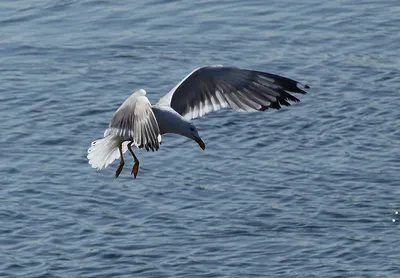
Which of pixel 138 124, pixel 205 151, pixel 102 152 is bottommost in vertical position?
pixel 205 151

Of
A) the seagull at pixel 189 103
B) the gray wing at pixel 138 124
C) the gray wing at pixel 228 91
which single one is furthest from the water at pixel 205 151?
the gray wing at pixel 138 124

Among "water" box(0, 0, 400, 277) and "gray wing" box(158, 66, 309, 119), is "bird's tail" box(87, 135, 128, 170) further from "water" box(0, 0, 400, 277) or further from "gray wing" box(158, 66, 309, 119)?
"water" box(0, 0, 400, 277)

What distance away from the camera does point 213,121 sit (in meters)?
17.0

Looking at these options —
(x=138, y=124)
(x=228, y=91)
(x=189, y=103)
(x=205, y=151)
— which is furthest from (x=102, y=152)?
(x=205, y=151)

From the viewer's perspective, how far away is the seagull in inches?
431

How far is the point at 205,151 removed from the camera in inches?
628

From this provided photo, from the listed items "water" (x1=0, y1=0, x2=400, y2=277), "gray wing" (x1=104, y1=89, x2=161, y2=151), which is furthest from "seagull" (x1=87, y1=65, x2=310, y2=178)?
"water" (x1=0, y1=0, x2=400, y2=277)

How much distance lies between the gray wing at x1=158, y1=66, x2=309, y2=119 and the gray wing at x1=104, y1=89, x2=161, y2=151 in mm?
729

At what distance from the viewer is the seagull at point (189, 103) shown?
11.0 m

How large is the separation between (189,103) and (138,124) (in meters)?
1.60

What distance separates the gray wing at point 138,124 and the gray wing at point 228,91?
28.7 inches

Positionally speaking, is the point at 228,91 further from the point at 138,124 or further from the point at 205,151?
the point at 205,151

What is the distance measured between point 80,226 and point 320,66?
612 cm

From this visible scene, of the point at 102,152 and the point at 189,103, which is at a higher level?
the point at 189,103
